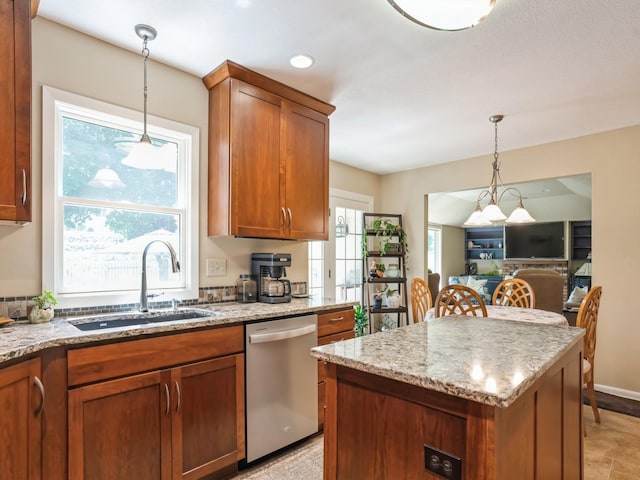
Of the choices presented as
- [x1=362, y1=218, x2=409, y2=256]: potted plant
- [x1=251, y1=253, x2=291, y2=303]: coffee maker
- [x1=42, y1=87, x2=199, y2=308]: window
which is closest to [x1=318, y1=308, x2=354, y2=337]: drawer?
[x1=251, y1=253, x2=291, y2=303]: coffee maker

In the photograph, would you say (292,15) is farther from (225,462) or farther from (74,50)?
(225,462)

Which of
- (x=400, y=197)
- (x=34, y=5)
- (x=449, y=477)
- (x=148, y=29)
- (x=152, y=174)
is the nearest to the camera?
(x=449, y=477)

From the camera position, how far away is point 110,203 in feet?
7.34

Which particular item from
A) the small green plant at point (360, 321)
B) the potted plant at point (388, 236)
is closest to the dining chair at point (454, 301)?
the small green plant at point (360, 321)

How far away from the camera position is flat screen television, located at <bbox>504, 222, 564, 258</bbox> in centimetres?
858

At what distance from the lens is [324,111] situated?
2.99 metres

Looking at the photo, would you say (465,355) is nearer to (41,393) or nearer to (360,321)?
(41,393)

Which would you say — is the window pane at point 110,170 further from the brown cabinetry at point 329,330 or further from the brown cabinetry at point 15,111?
the brown cabinetry at point 329,330

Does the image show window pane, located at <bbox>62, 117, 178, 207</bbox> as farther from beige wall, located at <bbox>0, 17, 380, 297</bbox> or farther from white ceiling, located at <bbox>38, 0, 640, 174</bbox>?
white ceiling, located at <bbox>38, 0, 640, 174</bbox>

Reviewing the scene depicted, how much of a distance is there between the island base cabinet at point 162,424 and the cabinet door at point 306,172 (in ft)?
3.86

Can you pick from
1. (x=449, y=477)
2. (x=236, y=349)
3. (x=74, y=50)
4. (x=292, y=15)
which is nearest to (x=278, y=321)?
(x=236, y=349)

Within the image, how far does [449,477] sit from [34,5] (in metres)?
2.59

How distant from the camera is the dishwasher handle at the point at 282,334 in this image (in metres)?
2.15

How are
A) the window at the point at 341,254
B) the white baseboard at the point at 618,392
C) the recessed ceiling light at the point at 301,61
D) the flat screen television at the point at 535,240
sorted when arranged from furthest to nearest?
1. the flat screen television at the point at 535,240
2. the window at the point at 341,254
3. the white baseboard at the point at 618,392
4. the recessed ceiling light at the point at 301,61
